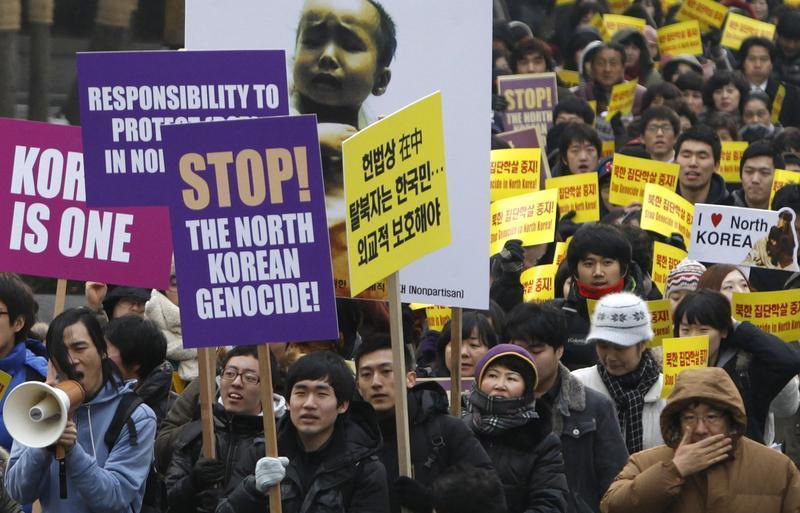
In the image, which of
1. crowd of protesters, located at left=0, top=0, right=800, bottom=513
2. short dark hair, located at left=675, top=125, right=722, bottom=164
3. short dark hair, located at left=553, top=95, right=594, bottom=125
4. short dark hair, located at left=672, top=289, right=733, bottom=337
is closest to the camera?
crowd of protesters, located at left=0, top=0, right=800, bottom=513

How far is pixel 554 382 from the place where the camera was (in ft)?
27.0

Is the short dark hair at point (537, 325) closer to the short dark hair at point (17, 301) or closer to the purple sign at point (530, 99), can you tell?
the short dark hair at point (17, 301)

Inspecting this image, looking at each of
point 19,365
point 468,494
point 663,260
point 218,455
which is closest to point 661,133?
point 663,260

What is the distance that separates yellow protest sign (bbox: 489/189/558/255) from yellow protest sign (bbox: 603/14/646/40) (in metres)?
8.25

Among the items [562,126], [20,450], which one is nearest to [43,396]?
[20,450]

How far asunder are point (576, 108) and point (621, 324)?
6.99m

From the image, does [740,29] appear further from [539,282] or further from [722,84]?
[539,282]

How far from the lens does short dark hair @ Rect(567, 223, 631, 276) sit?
977 centimetres

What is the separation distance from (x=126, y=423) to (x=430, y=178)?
1.45m

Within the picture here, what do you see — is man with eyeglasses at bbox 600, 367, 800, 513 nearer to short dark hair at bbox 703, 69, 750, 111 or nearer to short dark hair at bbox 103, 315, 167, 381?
short dark hair at bbox 103, 315, 167, 381

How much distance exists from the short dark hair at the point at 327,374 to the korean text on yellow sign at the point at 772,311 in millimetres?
2937

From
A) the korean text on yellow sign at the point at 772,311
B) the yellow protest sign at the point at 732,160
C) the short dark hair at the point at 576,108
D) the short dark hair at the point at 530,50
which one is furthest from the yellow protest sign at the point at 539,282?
the short dark hair at the point at 530,50

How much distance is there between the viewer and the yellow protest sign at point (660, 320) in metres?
9.70

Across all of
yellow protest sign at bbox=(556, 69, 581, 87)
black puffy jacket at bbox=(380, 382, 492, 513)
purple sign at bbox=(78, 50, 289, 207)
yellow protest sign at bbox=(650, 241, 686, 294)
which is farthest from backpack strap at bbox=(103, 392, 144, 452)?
yellow protest sign at bbox=(556, 69, 581, 87)
